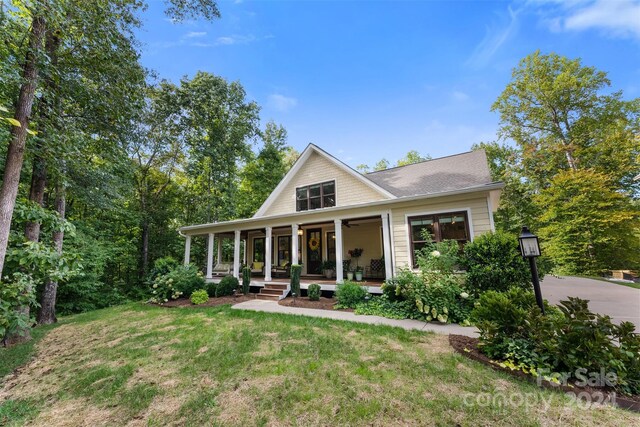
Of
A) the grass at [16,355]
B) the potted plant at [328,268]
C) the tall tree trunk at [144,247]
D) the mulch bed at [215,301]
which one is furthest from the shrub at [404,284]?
the tall tree trunk at [144,247]

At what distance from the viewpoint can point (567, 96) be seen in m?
17.6

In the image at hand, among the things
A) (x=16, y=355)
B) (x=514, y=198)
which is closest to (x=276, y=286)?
(x=16, y=355)

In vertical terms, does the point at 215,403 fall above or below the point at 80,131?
below

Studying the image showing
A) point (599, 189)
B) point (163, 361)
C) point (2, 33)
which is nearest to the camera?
point (2, 33)

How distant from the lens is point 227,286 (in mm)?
9812

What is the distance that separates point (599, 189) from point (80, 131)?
2363 cm

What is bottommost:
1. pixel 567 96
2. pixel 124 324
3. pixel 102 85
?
pixel 124 324

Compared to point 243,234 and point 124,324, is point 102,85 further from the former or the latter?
point 243,234

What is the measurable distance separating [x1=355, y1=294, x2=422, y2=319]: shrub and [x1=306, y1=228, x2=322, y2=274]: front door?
543 centimetres

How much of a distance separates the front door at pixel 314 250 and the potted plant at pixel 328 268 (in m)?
1.27

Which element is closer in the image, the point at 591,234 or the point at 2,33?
the point at 2,33

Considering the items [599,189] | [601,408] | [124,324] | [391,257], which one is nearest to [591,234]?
[599,189]

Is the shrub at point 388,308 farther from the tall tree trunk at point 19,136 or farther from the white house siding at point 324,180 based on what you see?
the tall tree trunk at point 19,136

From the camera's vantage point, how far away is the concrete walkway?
4.96 metres
